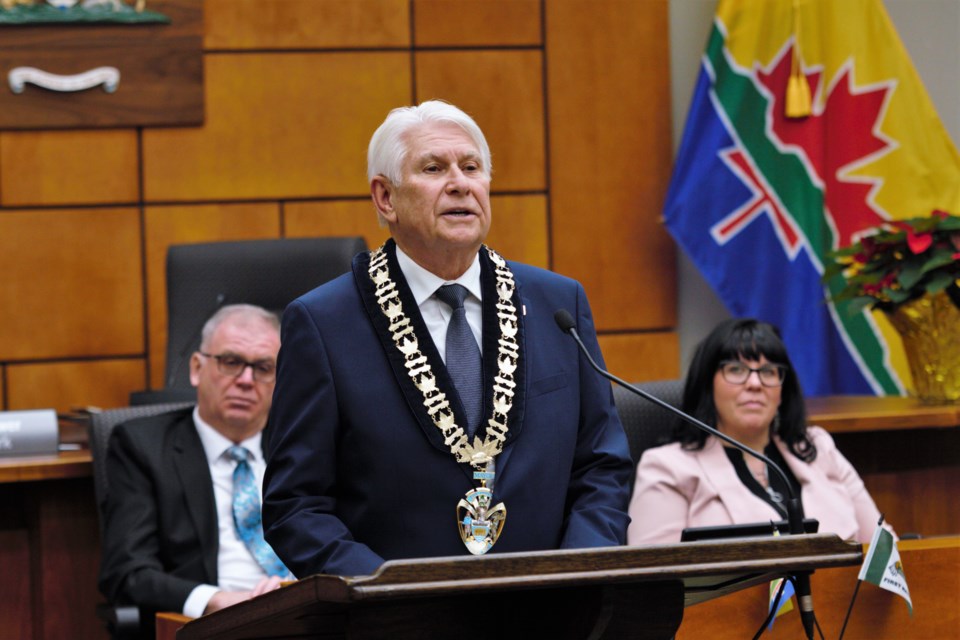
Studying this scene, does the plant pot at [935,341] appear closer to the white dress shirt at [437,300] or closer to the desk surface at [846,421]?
the desk surface at [846,421]

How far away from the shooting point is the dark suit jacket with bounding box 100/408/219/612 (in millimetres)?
2924

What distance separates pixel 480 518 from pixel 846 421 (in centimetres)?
212

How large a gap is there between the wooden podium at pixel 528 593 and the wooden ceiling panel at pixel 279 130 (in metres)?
3.45

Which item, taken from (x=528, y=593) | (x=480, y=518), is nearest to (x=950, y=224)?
(x=480, y=518)

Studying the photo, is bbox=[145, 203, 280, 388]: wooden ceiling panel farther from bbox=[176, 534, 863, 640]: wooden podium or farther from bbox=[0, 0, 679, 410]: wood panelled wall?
bbox=[176, 534, 863, 640]: wooden podium

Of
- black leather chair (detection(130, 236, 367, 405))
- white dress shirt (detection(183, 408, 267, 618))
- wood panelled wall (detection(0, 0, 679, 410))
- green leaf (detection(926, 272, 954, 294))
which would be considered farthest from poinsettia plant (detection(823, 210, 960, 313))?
white dress shirt (detection(183, 408, 267, 618))

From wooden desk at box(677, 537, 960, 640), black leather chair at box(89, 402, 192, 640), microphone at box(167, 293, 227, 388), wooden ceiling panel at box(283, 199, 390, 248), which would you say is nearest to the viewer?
wooden desk at box(677, 537, 960, 640)

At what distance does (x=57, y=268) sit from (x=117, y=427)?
77.5 inches

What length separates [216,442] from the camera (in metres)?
3.14

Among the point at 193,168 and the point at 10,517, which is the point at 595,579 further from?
the point at 193,168

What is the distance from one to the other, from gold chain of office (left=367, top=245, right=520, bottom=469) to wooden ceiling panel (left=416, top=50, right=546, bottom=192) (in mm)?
3225

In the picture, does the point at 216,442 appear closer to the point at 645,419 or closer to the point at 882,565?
the point at 645,419

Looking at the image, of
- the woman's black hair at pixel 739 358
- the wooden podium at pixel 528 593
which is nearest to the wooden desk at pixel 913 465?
the woman's black hair at pixel 739 358

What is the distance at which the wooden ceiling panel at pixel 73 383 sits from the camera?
483 centimetres
